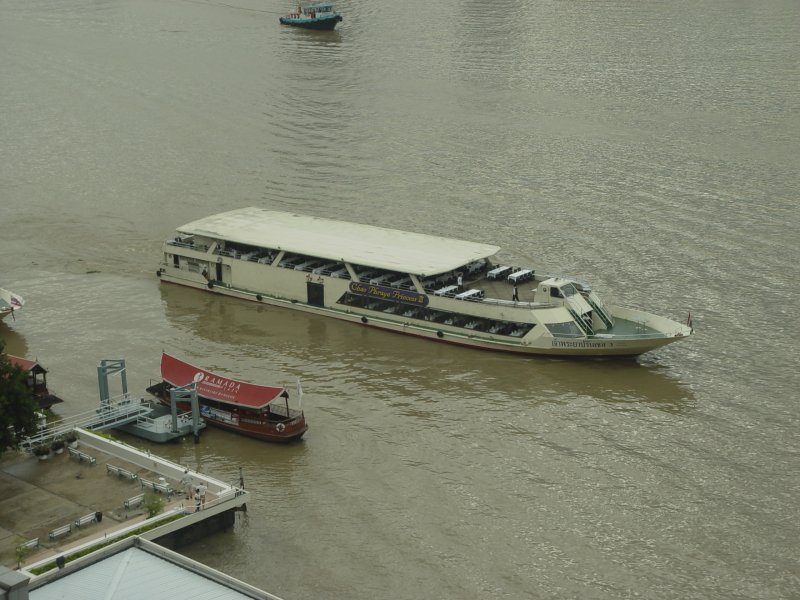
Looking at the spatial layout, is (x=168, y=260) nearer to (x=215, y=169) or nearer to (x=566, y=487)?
(x=215, y=169)

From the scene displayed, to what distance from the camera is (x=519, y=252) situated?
5241 cm

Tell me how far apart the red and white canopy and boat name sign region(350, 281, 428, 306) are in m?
10.2

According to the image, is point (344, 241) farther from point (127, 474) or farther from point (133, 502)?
point (133, 502)

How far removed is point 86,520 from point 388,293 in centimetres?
1941

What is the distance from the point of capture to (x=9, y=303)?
1768 inches

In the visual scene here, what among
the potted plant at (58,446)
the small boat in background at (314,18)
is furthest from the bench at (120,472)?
the small boat in background at (314,18)

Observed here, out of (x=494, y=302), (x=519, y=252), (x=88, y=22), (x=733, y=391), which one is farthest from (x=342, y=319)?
(x=88, y=22)

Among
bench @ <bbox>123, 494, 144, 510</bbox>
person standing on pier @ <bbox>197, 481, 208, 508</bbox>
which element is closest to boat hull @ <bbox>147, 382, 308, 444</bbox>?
person standing on pier @ <bbox>197, 481, 208, 508</bbox>

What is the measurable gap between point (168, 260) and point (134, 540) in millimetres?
26997

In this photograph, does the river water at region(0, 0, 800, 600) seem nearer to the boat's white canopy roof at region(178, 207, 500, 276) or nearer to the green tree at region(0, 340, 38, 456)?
the boat's white canopy roof at region(178, 207, 500, 276)

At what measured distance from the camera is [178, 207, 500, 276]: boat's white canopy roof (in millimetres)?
44781

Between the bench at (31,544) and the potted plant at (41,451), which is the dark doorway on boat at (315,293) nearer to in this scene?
the potted plant at (41,451)

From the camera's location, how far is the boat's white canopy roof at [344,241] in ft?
147

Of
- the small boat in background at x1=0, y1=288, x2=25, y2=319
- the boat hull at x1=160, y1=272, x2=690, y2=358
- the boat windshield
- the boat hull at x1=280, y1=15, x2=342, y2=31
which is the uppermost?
the boat hull at x1=280, y1=15, x2=342, y2=31
